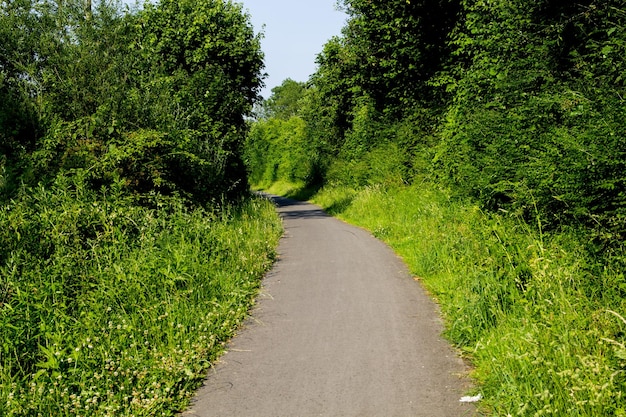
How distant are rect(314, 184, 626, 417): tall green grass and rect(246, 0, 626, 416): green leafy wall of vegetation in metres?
0.02

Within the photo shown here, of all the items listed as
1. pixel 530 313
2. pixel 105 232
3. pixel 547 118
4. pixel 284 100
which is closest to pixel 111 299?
pixel 105 232

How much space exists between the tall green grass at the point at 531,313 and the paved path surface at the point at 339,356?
1.18ft

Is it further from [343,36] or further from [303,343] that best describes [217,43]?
[303,343]

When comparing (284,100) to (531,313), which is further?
(284,100)

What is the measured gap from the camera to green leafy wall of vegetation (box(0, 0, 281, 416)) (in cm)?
539

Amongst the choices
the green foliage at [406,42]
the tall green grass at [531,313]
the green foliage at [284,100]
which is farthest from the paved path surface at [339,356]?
the green foliage at [284,100]

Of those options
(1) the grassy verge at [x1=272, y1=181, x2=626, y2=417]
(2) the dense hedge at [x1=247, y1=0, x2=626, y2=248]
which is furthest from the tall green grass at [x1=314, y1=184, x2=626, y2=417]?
(2) the dense hedge at [x1=247, y1=0, x2=626, y2=248]

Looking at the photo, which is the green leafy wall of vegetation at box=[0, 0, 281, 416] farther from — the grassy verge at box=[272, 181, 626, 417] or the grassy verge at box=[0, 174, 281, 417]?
the grassy verge at box=[272, 181, 626, 417]

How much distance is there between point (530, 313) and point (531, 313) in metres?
0.04

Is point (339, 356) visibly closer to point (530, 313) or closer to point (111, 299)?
point (530, 313)

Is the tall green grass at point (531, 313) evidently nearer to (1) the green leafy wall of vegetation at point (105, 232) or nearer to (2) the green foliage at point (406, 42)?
(1) the green leafy wall of vegetation at point (105, 232)

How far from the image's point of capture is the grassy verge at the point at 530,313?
416 centimetres

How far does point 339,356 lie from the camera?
596 cm

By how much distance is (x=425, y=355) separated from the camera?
5.96 meters
